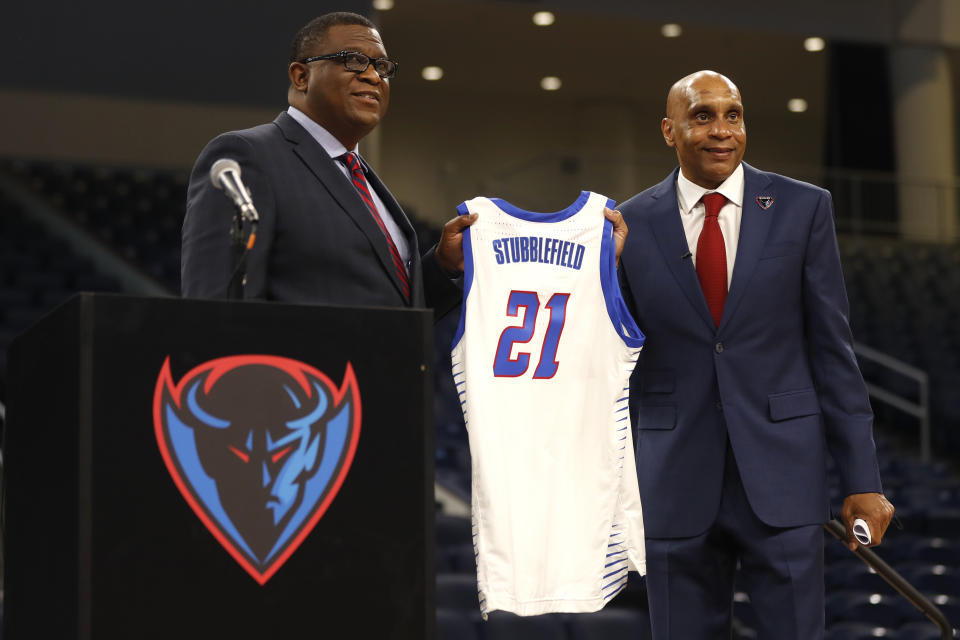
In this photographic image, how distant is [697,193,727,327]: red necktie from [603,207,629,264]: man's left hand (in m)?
0.19

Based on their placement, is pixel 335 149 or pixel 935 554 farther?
pixel 935 554

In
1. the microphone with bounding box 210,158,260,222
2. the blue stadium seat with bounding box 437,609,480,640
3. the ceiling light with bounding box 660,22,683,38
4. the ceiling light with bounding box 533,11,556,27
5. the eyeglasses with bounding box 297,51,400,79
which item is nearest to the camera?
the microphone with bounding box 210,158,260,222

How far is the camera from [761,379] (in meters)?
2.45

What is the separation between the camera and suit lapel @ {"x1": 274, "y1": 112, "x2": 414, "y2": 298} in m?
2.25

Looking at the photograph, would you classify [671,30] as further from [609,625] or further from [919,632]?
[609,625]

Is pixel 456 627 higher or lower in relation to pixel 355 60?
lower

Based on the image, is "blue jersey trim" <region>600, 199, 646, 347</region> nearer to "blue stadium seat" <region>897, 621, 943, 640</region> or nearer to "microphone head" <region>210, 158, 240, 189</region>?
"microphone head" <region>210, 158, 240, 189</region>

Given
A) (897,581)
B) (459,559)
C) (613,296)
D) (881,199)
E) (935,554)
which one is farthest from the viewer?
(881,199)

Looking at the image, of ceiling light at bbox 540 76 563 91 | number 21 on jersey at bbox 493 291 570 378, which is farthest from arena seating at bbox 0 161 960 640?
ceiling light at bbox 540 76 563 91

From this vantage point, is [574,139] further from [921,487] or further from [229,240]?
[229,240]

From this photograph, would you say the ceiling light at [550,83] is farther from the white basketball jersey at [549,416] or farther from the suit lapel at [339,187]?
the suit lapel at [339,187]

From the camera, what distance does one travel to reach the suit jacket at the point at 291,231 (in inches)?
80.4

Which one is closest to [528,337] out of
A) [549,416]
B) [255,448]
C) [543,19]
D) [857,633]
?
[549,416]

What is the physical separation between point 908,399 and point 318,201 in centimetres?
805
